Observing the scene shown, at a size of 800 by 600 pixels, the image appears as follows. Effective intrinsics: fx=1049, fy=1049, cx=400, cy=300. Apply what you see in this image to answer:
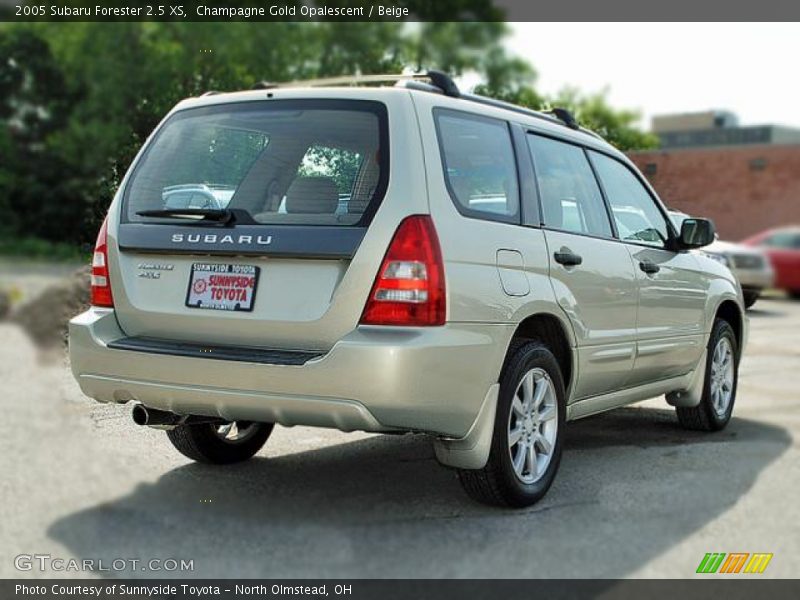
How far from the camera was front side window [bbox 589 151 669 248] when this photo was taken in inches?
237

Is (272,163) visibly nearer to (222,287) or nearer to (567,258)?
(222,287)

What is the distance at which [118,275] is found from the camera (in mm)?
4758

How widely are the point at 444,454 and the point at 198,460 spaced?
1.71 m

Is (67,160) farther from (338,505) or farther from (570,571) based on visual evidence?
(570,571)

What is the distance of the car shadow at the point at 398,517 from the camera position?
13.2 feet

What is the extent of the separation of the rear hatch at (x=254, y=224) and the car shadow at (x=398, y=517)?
80 centimetres

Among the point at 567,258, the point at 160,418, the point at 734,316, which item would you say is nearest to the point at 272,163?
the point at 160,418

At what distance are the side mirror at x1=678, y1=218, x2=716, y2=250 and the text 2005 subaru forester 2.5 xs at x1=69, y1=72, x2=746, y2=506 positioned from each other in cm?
129

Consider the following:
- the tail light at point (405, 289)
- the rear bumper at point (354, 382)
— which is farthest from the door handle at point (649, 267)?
the tail light at point (405, 289)

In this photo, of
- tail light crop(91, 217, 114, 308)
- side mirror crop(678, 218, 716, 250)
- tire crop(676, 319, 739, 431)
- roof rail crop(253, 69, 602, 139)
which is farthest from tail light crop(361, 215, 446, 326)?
tire crop(676, 319, 739, 431)

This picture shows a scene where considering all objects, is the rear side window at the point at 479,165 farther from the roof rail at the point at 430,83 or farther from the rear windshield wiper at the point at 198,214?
the rear windshield wiper at the point at 198,214

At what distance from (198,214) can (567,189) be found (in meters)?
2.03

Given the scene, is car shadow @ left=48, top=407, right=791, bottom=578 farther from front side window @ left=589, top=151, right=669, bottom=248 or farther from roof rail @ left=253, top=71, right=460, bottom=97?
roof rail @ left=253, top=71, right=460, bottom=97

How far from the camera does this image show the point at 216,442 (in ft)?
18.3
